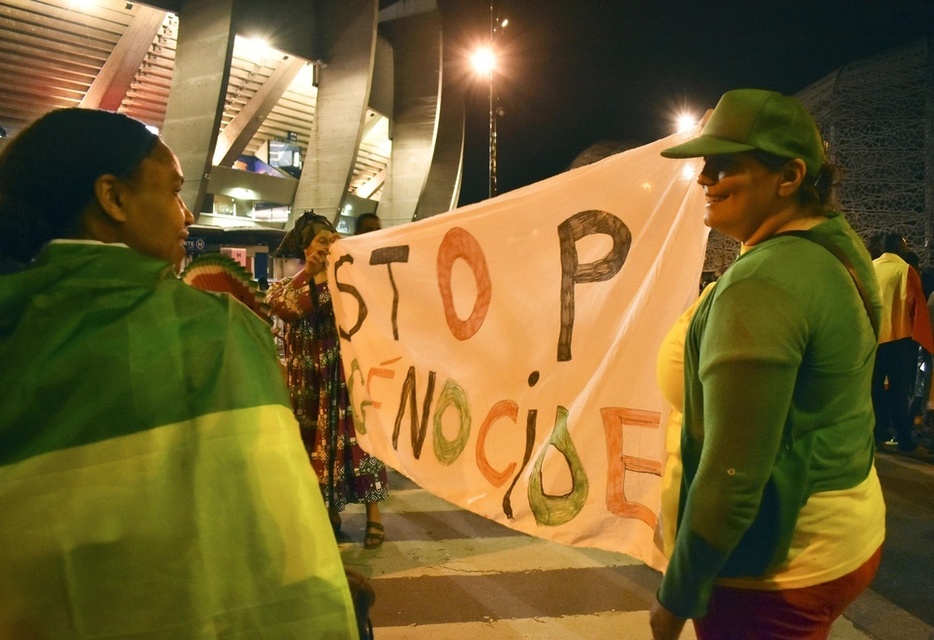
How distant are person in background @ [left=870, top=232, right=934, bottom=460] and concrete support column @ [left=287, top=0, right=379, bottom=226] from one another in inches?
635

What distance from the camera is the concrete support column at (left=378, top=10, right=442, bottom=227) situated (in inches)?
989

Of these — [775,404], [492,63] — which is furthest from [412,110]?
[775,404]

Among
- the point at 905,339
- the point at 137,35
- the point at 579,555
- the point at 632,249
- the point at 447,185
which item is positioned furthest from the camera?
the point at 447,185

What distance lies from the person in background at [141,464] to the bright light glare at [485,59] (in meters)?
14.5

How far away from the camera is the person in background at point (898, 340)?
609cm

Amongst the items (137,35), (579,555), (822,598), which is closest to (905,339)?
(579,555)

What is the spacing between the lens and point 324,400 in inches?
168

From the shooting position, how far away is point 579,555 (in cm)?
398

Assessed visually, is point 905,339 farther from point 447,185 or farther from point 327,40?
point 447,185

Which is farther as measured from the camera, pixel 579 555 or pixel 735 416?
pixel 579 555

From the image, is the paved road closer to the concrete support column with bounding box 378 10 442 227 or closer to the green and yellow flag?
the green and yellow flag

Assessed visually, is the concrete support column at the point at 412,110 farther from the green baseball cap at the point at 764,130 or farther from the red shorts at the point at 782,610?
the red shorts at the point at 782,610

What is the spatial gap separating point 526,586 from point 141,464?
2982 mm

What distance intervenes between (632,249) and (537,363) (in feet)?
2.02
